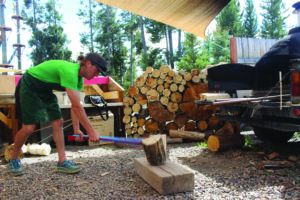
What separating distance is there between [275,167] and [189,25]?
4.70 meters

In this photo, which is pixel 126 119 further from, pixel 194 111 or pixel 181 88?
pixel 194 111

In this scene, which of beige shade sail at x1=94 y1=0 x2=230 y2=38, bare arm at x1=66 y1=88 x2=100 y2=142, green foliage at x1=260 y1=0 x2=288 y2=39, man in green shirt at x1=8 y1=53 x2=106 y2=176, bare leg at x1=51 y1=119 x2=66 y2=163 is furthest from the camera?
green foliage at x1=260 y1=0 x2=288 y2=39

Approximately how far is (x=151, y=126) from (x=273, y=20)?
3211 cm

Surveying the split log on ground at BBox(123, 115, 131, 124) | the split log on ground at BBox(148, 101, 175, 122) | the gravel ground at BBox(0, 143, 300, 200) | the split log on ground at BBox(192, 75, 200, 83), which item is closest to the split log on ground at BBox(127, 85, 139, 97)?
the split log on ground at BBox(148, 101, 175, 122)

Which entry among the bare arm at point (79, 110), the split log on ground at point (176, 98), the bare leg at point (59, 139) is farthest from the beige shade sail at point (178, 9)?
the bare arm at point (79, 110)

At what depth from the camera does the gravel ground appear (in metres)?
2.42

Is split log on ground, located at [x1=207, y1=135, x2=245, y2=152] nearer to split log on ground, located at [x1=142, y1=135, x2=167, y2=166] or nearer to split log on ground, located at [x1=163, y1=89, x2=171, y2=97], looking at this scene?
split log on ground, located at [x1=142, y1=135, x2=167, y2=166]

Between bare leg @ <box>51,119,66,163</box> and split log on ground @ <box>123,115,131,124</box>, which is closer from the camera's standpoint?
bare leg @ <box>51,119,66,163</box>

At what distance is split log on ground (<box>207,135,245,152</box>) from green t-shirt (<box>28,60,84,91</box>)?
2310mm

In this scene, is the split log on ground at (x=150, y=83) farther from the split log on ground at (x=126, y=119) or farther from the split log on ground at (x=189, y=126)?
the split log on ground at (x=189, y=126)

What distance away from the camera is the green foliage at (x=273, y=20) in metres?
30.5

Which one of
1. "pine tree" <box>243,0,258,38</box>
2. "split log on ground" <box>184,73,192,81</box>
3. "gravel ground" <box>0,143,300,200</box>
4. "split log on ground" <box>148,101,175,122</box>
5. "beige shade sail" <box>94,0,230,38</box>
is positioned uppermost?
"pine tree" <box>243,0,258,38</box>

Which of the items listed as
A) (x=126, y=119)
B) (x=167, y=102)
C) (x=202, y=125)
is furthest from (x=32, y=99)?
(x=202, y=125)

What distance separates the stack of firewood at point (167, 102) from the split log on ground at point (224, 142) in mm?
1666
